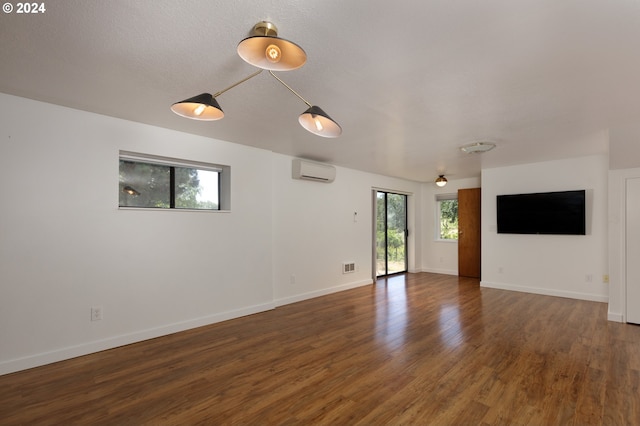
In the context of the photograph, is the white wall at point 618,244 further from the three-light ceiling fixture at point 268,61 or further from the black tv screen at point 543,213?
the three-light ceiling fixture at point 268,61

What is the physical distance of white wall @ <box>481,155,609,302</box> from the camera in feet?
15.9

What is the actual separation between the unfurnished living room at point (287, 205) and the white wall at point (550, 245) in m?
0.04

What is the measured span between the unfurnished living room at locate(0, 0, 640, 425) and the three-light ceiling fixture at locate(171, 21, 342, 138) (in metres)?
0.01

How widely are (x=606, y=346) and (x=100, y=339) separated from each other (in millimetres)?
5128

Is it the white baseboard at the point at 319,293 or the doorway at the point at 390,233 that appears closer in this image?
the white baseboard at the point at 319,293

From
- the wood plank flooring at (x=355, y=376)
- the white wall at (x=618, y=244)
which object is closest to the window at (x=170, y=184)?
the wood plank flooring at (x=355, y=376)

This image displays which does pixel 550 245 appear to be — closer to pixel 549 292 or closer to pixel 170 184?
pixel 549 292

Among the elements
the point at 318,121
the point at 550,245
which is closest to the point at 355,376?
the point at 318,121

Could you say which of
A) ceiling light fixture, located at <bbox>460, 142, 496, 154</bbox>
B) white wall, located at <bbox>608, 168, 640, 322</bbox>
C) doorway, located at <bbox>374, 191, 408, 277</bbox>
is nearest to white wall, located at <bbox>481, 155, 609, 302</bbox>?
white wall, located at <bbox>608, 168, 640, 322</bbox>

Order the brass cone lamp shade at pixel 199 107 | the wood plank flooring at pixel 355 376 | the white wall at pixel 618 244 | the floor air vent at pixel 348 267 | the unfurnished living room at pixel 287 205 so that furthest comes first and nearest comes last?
the floor air vent at pixel 348 267 → the white wall at pixel 618 244 → the wood plank flooring at pixel 355 376 → the brass cone lamp shade at pixel 199 107 → the unfurnished living room at pixel 287 205

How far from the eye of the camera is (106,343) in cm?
305

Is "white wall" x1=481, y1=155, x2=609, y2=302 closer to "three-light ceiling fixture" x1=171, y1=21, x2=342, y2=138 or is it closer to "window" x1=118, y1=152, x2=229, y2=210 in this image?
"three-light ceiling fixture" x1=171, y1=21, x2=342, y2=138

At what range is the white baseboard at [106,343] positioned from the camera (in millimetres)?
2612

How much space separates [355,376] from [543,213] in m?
4.70
